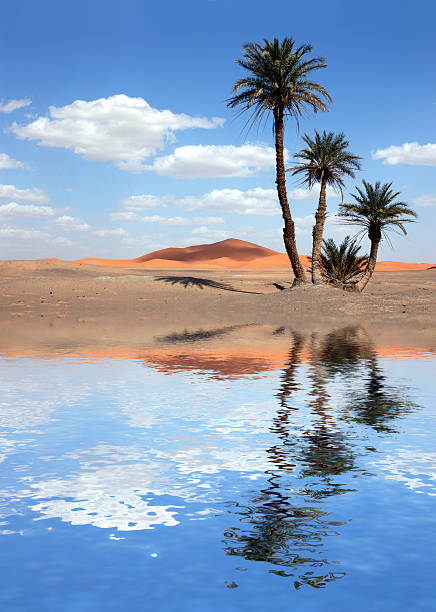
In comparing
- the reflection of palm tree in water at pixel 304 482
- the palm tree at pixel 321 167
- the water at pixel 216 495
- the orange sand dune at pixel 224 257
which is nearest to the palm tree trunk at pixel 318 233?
the palm tree at pixel 321 167

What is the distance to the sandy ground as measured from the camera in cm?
1916

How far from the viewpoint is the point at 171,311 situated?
3133 cm

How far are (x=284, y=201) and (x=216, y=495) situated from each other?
32.7 m

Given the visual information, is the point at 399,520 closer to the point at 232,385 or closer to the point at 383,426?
the point at 383,426

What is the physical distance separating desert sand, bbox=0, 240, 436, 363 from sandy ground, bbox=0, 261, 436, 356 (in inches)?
1.2

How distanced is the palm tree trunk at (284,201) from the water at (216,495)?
2668cm

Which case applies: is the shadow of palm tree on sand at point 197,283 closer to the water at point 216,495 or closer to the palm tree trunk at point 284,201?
the palm tree trunk at point 284,201

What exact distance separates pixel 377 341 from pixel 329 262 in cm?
2099

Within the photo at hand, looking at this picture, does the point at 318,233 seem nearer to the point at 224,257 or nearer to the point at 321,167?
the point at 321,167

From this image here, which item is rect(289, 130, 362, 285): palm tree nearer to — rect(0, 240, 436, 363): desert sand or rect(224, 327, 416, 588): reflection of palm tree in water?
rect(0, 240, 436, 363): desert sand

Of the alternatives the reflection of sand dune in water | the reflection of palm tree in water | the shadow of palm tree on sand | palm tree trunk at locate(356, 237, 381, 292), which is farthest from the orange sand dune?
the reflection of palm tree in water

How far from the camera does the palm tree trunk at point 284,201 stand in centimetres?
3700

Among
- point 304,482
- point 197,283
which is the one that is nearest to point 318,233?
point 197,283

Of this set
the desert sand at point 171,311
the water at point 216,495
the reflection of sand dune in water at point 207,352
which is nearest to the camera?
the water at point 216,495
